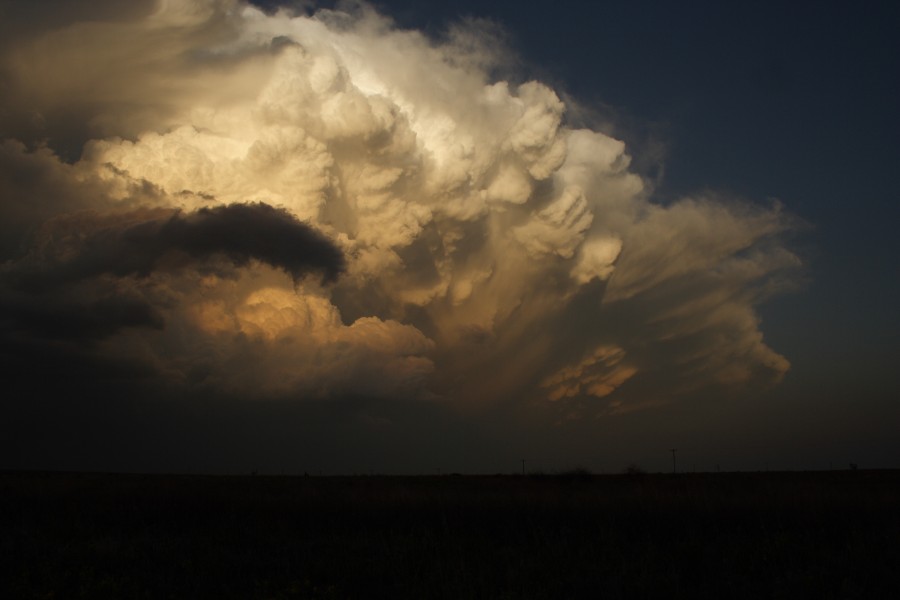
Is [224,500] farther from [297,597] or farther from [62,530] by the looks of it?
[297,597]

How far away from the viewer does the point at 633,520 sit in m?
23.2

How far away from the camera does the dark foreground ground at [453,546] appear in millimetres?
14344

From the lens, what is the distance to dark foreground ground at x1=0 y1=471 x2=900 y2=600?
1434 centimetres

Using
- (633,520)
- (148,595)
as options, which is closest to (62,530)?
(148,595)

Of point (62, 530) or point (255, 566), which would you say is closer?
point (255, 566)

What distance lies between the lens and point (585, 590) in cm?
1430

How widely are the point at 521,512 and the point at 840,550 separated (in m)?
10.3

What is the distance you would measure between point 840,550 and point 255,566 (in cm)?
1482

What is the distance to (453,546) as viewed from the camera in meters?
19.1

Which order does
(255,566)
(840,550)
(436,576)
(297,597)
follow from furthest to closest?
(840,550) < (255,566) < (436,576) < (297,597)

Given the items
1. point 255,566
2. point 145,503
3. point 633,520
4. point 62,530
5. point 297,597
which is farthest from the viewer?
point 145,503

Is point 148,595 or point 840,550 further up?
point 840,550

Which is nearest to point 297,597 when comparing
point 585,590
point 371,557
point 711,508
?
point 371,557

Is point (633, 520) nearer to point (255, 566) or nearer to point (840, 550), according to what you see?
point (840, 550)
